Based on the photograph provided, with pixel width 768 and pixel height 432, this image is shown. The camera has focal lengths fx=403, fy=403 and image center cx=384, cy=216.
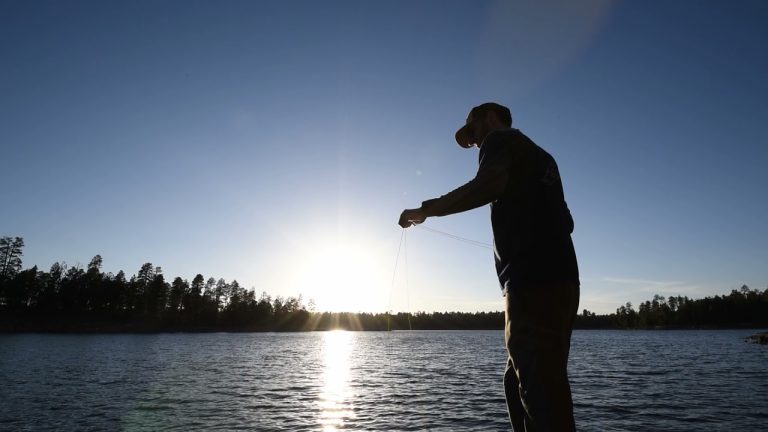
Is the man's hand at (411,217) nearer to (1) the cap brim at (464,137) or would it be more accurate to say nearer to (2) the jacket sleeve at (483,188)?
(2) the jacket sleeve at (483,188)

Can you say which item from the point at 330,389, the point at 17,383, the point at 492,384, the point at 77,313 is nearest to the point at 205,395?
the point at 330,389

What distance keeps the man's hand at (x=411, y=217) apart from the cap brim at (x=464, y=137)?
1062mm

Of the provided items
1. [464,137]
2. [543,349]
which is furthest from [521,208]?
[464,137]

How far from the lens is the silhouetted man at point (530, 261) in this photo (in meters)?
2.50

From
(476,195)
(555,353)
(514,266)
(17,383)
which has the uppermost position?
(476,195)

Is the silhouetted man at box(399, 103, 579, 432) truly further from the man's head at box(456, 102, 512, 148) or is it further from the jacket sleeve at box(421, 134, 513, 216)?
the man's head at box(456, 102, 512, 148)

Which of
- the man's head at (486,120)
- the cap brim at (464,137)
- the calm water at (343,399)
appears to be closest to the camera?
the man's head at (486,120)

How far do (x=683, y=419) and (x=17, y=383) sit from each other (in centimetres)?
4089

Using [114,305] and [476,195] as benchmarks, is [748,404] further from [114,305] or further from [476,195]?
[114,305]

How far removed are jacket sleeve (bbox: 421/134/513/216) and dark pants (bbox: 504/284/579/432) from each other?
2.15ft

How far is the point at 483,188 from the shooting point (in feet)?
8.62

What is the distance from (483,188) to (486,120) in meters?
1.06

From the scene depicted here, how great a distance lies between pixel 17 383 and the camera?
28.5m

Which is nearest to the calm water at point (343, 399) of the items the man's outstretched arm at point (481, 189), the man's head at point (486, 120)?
the man's head at point (486, 120)
